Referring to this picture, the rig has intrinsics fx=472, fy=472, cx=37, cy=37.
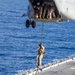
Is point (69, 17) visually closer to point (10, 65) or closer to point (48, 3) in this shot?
point (48, 3)

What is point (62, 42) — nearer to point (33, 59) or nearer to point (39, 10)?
point (33, 59)

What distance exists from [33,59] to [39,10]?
117 m

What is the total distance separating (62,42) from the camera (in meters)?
196

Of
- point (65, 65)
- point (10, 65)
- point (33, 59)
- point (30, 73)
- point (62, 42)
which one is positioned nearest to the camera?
point (30, 73)

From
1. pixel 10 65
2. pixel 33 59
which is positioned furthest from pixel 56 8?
pixel 33 59

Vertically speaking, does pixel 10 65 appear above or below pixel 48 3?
below

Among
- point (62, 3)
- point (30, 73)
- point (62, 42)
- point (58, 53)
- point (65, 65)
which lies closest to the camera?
point (62, 3)

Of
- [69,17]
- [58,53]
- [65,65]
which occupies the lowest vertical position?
[58,53]

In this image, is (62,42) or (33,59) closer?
(33,59)

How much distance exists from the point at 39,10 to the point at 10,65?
103 metres

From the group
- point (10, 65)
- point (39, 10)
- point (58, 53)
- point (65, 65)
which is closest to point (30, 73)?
point (65, 65)

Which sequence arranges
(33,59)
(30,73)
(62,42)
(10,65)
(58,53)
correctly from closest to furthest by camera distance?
(30,73) < (10,65) < (33,59) < (58,53) < (62,42)

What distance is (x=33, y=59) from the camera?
152 m

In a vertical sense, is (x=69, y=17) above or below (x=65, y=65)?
above
